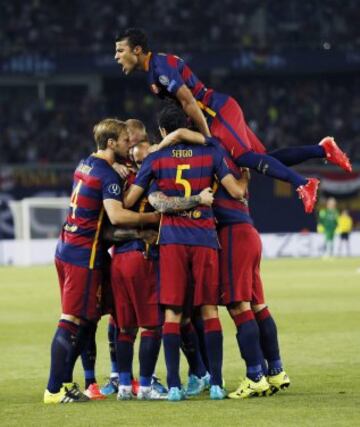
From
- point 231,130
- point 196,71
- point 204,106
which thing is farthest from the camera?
point 196,71

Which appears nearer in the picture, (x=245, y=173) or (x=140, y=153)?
(x=245, y=173)

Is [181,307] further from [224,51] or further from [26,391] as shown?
[224,51]

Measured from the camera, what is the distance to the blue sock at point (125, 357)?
9562 mm

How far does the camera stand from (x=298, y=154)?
33.6ft

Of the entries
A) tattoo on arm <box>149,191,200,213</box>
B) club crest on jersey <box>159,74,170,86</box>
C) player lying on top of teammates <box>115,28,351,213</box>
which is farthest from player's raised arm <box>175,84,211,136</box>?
tattoo on arm <box>149,191,200,213</box>

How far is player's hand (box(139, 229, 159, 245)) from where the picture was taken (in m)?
9.48

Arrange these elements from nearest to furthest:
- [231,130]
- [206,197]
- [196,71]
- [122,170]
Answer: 1. [206,197]
2. [122,170]
3. [231,130]
4. [196,71]

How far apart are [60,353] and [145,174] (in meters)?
1.54

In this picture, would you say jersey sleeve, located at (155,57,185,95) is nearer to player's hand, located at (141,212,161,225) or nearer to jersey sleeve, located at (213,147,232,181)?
jersey sleeve, located at (213,147,232,181)

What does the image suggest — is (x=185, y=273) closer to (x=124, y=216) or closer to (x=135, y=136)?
(x=124, y=216)

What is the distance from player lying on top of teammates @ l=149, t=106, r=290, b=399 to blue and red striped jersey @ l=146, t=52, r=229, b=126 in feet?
1.65

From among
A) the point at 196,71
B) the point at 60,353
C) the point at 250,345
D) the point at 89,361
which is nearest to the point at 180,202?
the point at 250,345

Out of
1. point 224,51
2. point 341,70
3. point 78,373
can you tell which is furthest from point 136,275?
point 341,70

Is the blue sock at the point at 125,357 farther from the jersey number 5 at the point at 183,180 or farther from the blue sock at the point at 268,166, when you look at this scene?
the blue sock at the point at 268,166
